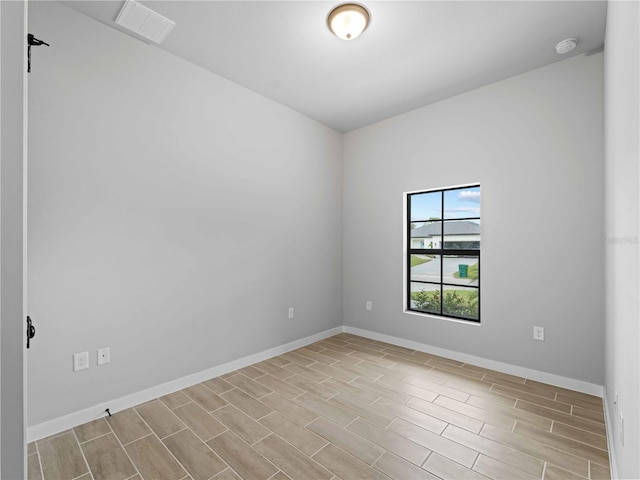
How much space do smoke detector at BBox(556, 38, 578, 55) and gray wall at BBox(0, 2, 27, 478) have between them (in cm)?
314

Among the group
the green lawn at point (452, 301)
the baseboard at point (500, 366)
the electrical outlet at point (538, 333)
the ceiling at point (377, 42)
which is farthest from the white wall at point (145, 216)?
the electrical outlet at point (538, 333)

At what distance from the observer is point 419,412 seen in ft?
7.44

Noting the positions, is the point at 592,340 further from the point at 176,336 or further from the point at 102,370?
the point at 102,370

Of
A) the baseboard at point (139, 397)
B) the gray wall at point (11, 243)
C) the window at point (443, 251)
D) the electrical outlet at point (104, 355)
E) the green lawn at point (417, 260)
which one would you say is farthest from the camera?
the green lawn at point (417, 260)

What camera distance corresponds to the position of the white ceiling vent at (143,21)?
2090mm

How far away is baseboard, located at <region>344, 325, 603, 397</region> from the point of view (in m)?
2.54

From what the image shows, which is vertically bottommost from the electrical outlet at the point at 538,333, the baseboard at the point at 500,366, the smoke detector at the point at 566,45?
the baseboard at the point at 500,366

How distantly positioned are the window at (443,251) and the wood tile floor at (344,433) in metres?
0.89

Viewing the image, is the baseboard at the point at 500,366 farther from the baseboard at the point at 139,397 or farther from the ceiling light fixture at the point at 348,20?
the ceiling light fixture at the point at 348,20

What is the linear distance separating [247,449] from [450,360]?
2240 mm

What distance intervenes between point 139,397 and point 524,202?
356 cm

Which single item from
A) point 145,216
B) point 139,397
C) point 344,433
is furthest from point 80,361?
point 344,433

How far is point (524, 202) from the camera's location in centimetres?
283

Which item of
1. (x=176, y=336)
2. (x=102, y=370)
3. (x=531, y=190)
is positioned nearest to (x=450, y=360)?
(x=531, y=190)
